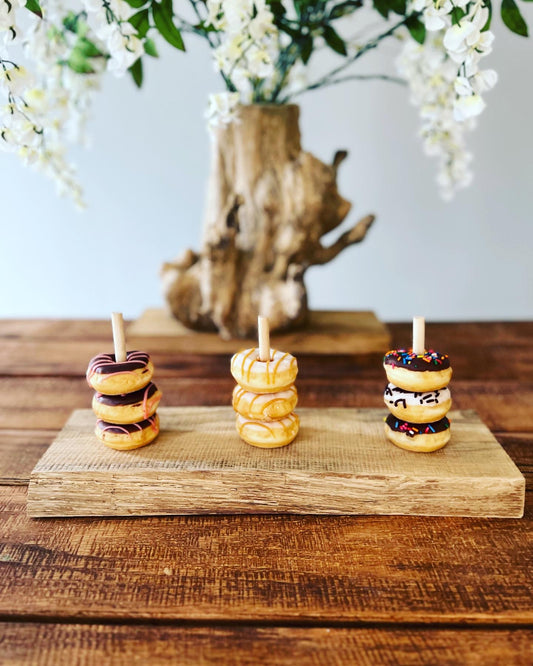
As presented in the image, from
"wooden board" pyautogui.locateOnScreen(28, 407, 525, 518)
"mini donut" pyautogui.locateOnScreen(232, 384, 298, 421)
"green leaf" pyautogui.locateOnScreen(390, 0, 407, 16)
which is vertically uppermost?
"green leaf" pyautogui.locateOnScreen(390, 0, 407, 16)

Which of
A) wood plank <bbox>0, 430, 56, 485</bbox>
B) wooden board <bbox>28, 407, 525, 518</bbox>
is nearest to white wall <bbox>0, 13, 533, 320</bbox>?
wood plank <bbox>0, 430, 56, 485</bbox>

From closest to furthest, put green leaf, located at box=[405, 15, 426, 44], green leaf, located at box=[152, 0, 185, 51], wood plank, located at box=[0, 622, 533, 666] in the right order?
wood plank, located at box=[0, 622, 533, 666], green leaf, located at box=[152, 0, 185, 51], green leaf, located at box=[405, 15, 426, 44]

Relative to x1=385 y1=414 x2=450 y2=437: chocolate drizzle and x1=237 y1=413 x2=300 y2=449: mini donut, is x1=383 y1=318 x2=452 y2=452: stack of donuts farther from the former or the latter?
x1=237 y1=413 x2=300 y2=449: mini donut

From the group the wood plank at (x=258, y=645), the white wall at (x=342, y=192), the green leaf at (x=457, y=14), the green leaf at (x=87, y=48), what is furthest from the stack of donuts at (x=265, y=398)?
the white wall at (x=342, y=192)

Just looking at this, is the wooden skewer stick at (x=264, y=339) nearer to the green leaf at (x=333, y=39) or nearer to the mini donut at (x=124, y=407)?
the mini donut at (x=124, y=407)

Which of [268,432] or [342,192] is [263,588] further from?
[342,192]

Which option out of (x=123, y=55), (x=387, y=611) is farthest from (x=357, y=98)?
(x=387, y=611)

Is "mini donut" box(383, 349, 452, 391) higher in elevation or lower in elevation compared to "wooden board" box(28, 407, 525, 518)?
higher
